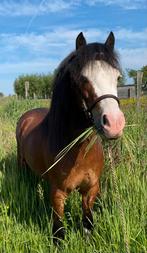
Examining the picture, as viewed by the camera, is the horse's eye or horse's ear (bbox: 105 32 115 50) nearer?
the horse's eye

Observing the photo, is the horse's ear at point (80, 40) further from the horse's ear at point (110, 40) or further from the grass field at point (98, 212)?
the grass field at point (98, 212)

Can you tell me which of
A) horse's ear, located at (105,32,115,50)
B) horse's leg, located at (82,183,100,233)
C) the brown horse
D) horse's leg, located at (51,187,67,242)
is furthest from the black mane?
horse's leg, located at (82,183,100,233)

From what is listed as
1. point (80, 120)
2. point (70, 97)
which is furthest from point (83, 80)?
point (80, 120)

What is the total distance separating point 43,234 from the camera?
367cm

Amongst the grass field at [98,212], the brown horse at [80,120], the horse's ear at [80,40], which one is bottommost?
the grass field at [98,212]

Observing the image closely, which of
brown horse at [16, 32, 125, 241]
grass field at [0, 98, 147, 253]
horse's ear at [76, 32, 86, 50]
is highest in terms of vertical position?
horse's ear at [76, 32, 86, 50]

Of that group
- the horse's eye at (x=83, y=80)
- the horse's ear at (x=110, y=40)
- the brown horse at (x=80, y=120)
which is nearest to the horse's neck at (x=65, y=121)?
the brown horse at (x=80, y=120)

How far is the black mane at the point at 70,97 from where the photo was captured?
2971 millimetres

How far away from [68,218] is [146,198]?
1.00 metres

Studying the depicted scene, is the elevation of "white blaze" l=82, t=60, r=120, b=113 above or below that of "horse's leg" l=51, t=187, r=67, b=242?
above

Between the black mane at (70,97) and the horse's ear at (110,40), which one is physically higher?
the horse's ear at (110,40)

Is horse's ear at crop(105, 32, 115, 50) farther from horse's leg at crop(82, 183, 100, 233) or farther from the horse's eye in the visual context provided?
horse's leg at crop(82, 183, 100, 233)

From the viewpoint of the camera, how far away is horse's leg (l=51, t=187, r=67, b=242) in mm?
3584

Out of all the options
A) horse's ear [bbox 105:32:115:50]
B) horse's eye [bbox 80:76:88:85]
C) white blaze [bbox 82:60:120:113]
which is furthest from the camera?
horse's ear [bbox 105:32:115:50]
